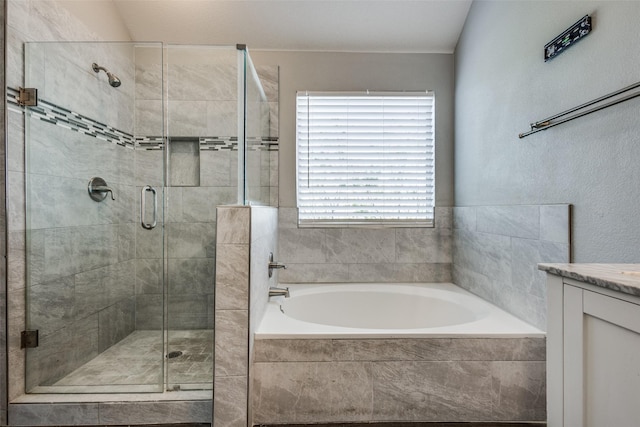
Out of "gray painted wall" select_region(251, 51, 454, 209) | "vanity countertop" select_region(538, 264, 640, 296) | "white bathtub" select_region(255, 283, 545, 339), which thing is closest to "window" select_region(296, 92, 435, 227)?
"gray painted wall" select_region(251, 51, 454, 209)

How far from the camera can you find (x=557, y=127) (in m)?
1.51

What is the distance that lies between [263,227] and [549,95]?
1548 millimetres

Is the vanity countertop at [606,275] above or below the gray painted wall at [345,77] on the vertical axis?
below

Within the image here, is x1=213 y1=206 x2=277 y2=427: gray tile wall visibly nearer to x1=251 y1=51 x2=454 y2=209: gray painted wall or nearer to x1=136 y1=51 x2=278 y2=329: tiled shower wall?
x1=136 y1=51 x2=278 y2=329: tiled shower wall

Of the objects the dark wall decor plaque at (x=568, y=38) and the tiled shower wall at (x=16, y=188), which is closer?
the dark wall decor plaque at (x=568, y=38)

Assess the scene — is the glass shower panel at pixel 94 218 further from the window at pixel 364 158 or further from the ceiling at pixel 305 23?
the window at pixel 364 158

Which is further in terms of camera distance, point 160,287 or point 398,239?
point 398,239

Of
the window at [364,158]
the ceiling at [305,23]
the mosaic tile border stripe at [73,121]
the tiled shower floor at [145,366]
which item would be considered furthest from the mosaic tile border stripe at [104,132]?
the tiled shower floor at [145,366]

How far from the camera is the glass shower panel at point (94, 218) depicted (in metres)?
1.70

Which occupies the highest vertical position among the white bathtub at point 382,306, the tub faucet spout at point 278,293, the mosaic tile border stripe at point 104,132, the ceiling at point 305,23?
the ceiling at point 305,23

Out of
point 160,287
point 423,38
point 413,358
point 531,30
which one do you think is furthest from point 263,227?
point 423,38

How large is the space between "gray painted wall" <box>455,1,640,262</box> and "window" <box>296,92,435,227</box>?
39cm

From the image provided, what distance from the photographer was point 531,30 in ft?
5.55

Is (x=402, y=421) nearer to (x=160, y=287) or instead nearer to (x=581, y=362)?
(x=581, y=362)
